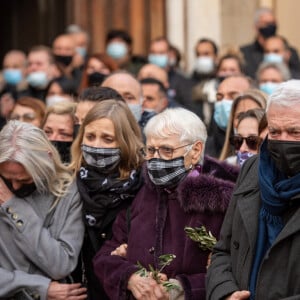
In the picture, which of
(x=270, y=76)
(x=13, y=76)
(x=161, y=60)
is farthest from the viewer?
(x=161, y=60)

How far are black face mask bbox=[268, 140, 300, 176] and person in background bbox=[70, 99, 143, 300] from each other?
1.50m

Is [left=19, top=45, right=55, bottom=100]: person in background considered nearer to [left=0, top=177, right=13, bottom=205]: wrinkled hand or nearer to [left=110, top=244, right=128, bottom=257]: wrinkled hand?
[left=0, top=177, right=13, bottom=205]: wrinkled hand

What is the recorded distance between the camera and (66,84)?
32.5 ft

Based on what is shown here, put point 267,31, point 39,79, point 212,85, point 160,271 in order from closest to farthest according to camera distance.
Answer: point 160,271 → point 212,85 → point 39,79 → point 267,31

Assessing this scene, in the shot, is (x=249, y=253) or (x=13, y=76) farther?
(x=13, y=76)

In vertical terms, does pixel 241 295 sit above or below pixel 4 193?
below

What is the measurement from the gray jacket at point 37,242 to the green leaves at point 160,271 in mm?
614

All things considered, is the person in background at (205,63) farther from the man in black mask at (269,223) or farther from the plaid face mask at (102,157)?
the man in black mask at (269,223)

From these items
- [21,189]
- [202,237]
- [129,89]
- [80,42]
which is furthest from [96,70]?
[202,237]

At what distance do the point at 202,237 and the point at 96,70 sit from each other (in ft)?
13.9

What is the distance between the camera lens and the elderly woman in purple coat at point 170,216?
576cm

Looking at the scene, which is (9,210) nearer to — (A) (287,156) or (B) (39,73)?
(A) (287,156)

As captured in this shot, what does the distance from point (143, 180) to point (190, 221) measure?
2.34ft

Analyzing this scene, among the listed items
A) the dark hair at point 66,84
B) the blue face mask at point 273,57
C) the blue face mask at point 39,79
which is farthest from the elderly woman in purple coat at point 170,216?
the blue face mask at point 273,57
